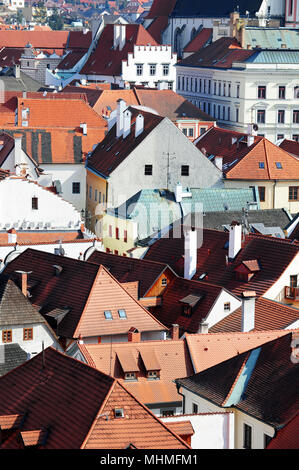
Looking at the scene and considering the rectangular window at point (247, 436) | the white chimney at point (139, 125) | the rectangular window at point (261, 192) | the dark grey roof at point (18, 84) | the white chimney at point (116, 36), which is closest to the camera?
the rectangular window at point (247, 436)

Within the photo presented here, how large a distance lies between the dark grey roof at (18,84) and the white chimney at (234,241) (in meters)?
54.5

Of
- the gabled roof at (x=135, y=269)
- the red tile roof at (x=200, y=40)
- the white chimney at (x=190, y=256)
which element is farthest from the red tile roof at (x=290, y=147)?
the red tile roof at (x=200, y=40)

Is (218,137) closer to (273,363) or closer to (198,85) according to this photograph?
(198,85)

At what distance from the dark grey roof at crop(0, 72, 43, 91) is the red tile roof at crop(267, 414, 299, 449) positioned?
238 feet

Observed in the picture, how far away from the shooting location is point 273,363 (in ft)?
110

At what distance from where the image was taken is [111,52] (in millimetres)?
119438

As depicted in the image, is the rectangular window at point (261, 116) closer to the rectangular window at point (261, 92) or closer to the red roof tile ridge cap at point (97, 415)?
the rectangular window at point (261, 92)

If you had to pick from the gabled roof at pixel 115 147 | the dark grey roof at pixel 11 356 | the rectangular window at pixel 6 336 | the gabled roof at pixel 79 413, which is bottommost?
the dark grey roof at pixel 11 356

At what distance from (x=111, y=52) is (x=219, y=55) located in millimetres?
16105

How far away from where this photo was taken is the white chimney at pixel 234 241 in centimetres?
4800

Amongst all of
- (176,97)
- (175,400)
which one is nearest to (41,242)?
(175,400)

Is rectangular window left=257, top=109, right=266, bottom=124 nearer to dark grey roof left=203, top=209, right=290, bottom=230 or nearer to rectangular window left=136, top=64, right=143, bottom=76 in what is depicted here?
rectangular window left=136, top=64, right=143, bottom=76

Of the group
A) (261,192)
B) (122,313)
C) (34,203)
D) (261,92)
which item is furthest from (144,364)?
(261,92)

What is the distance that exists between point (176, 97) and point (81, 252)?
138ft
